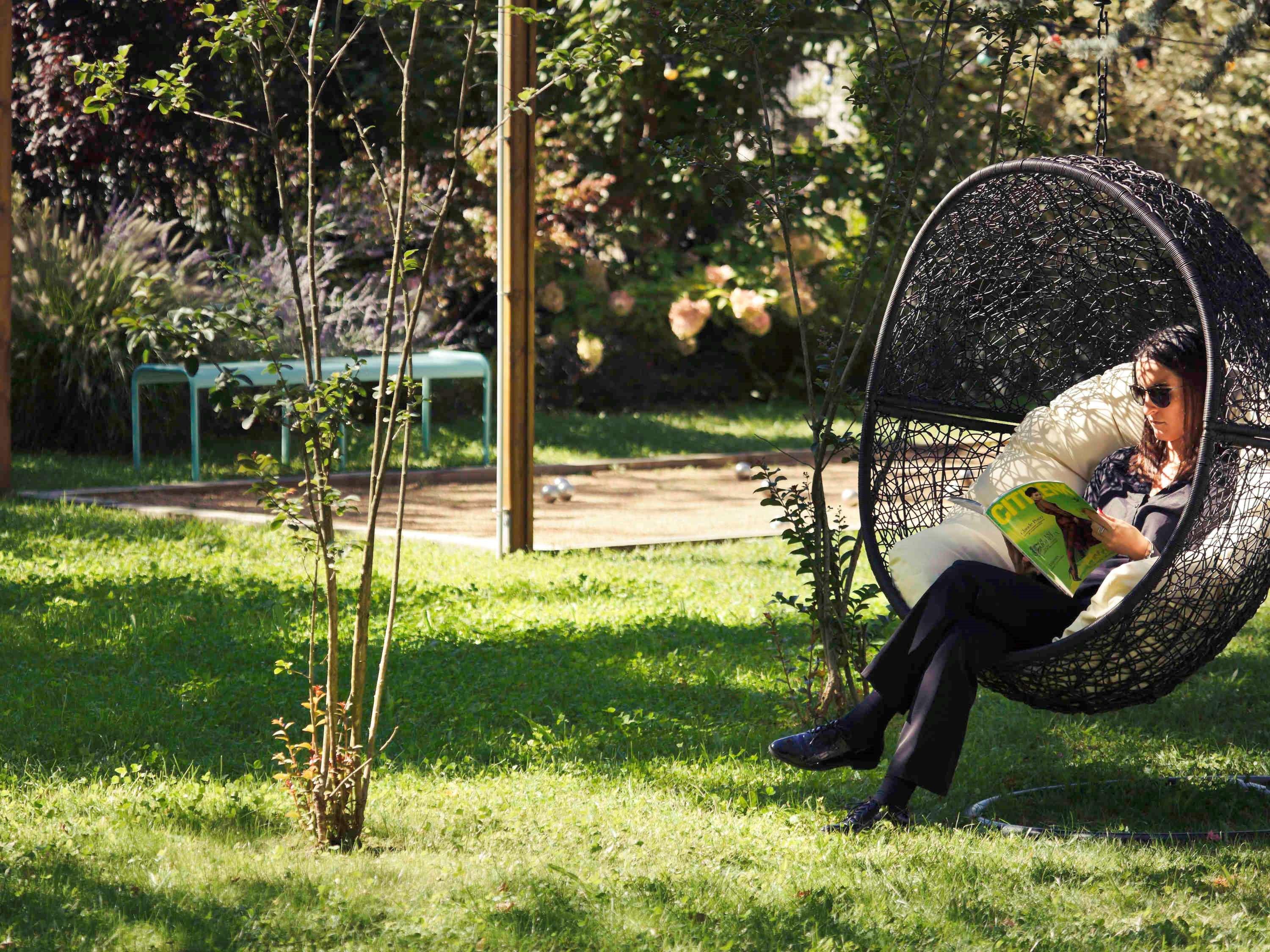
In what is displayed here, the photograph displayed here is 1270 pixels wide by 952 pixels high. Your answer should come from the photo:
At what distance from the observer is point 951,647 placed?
140 inches

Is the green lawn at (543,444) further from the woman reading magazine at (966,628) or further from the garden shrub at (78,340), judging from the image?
the woman reading magazine at (966,628)

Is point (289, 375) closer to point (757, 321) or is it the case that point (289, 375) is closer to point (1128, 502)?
point (757, 321)

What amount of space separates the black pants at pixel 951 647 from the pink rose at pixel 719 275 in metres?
10.0

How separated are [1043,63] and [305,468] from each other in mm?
2514

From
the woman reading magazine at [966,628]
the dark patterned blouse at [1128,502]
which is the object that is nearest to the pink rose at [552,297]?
the dark patterned blouse at [1128,502]

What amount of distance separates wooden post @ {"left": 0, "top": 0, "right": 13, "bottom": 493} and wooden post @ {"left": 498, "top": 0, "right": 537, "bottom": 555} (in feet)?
9.79

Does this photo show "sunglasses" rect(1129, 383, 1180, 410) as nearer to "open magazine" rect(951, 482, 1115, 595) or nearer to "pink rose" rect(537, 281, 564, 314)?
"open magazine" rect(951, 482, 1115, 595)

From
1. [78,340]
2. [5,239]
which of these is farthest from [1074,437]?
[78,340]

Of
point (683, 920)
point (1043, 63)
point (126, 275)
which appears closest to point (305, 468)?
point (683, 920)

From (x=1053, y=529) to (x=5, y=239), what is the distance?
21.1 ft

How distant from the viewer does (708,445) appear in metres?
11.6

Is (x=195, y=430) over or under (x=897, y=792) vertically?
over

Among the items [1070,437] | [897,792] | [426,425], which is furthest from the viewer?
[426,425]

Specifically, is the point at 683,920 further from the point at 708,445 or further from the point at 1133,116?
the point at 1133,116
